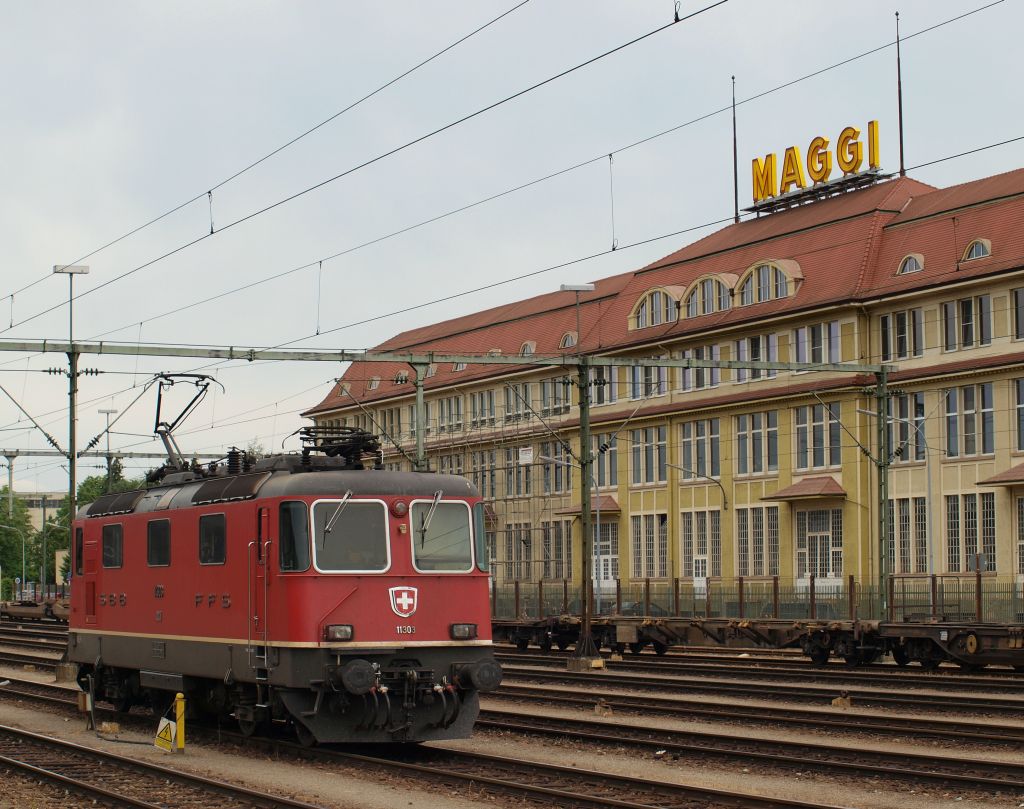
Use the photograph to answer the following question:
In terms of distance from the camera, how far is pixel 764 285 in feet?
208

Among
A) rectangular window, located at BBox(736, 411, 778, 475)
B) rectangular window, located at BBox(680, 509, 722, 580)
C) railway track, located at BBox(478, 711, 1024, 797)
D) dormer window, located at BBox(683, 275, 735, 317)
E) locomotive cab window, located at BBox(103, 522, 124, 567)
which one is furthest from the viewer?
dormer window, located at BBox(683, 275, 735, 317)

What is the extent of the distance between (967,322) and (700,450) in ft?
49.0

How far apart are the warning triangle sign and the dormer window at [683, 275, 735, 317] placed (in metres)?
47.8

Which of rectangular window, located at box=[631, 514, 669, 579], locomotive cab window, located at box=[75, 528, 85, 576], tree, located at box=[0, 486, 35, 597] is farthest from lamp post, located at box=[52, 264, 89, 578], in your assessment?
tree, located at box=[0, 486, 35, 597]

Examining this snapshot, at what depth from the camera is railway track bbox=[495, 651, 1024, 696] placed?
95.6 ft

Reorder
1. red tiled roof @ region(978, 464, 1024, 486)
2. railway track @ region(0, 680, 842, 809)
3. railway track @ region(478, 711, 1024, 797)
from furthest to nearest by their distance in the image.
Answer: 1. red tiled roof @ region(978, 464, 1024, 486)
2. railway track @ region(478, 711, 1024, 797)
3. railway track @ region(0, 680, 842, 809)

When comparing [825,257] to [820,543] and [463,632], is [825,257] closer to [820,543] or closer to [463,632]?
[820,543]

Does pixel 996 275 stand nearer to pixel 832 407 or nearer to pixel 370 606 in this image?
pixel 832 407

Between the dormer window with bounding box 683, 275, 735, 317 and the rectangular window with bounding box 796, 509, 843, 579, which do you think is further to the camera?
the dormer window with bounding box 683, 275, 735, 317

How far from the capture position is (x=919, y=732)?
1991 cm

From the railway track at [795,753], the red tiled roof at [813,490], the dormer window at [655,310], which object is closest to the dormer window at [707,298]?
the dormer window at [655,310]

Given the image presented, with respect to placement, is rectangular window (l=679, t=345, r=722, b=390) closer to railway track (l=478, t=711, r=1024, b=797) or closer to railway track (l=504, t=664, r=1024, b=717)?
railway track (l=504, t=664, r=1024, b=717)

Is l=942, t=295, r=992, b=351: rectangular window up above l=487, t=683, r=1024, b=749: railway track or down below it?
above

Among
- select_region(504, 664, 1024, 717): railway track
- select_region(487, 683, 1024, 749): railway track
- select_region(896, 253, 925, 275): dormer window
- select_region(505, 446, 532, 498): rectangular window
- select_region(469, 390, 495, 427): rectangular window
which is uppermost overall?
select_region(896, 253, 925, 275): dormer window
